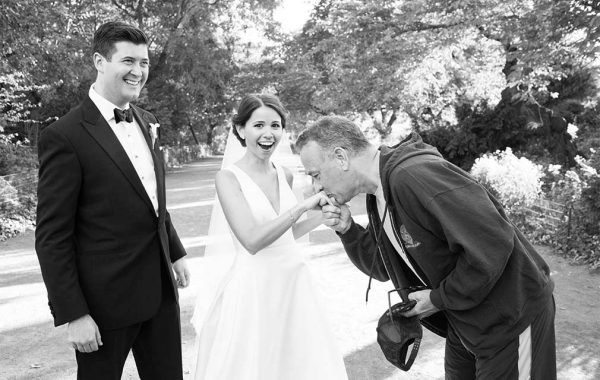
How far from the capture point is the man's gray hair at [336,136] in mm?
2414

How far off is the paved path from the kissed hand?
5.94 ft

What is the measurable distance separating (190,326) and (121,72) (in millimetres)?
3853

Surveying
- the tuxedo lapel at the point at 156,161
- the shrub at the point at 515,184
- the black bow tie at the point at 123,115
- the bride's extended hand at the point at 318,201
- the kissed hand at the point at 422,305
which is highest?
the black bow tie at the point at 123,115

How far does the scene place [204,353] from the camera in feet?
11.1

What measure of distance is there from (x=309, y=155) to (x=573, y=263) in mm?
7380

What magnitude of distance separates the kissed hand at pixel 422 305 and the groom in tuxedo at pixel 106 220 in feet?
4.45

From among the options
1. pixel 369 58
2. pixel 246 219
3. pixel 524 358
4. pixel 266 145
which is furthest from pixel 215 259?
pixel 369 58

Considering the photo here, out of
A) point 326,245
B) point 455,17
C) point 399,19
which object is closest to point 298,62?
point 399,19

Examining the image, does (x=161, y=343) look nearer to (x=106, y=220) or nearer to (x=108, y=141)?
(x=106, y=220)

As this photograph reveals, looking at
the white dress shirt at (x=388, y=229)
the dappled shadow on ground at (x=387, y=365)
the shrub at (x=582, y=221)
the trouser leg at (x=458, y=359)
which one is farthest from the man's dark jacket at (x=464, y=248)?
the shrub at (x=582, y=221)

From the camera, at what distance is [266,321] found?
11.3 ft

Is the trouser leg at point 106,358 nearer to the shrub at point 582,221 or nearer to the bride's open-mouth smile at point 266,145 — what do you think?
the bride's open-mouth smile at point 266,145

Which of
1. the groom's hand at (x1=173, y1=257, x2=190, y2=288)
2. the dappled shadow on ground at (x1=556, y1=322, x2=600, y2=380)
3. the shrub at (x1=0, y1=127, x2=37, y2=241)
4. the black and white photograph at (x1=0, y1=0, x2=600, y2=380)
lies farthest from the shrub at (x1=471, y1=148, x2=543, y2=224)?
the shrub at (x1=0, y1=127, x2=37, y2=241)

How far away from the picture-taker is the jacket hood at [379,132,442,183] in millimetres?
2148
